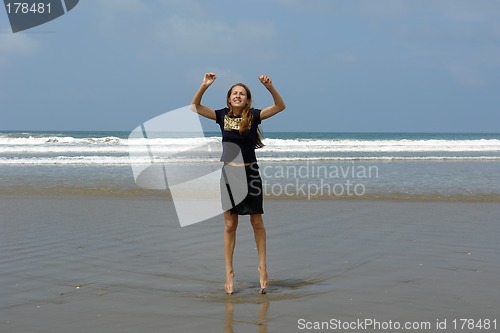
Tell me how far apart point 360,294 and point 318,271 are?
1016 mm

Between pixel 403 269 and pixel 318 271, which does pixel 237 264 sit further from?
pixel 403 269

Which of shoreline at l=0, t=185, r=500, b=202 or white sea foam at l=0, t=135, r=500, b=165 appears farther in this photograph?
white sea foam at l=0, t=135, r=500, b=165

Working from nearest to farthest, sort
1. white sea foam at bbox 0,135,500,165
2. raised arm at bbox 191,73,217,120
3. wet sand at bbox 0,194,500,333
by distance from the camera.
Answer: wet sand at bbox 0,194,500,333, raised arm at bbox 191,73,217,120, white sea foam at bbox 0,135,500,165

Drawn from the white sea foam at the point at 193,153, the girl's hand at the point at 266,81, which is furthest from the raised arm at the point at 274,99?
the white sea foam at the point at 193,153

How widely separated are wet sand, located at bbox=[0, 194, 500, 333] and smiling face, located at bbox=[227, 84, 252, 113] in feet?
5.46

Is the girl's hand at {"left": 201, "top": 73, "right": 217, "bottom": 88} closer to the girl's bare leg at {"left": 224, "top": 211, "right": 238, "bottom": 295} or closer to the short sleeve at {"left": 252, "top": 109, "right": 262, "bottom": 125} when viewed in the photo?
the short sleeve at {"left": 252, "top": 109, "right": 262, "bottom": 125}

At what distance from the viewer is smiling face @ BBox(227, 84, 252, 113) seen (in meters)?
5.26

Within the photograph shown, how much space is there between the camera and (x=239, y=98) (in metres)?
5.26

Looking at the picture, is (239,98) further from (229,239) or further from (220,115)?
(229,239)

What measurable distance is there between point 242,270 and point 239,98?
6.39 feet

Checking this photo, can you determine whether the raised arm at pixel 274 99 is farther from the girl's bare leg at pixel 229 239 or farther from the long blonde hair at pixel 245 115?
the girl's bare leg at pixel 229 239

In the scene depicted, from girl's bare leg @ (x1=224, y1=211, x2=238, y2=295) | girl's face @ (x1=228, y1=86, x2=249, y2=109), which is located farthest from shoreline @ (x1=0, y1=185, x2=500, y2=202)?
girl's face @ (x1=228, y1=86, x2=249, y2=109)

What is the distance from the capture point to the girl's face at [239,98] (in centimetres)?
525

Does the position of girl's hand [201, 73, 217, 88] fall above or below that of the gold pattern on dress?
above
